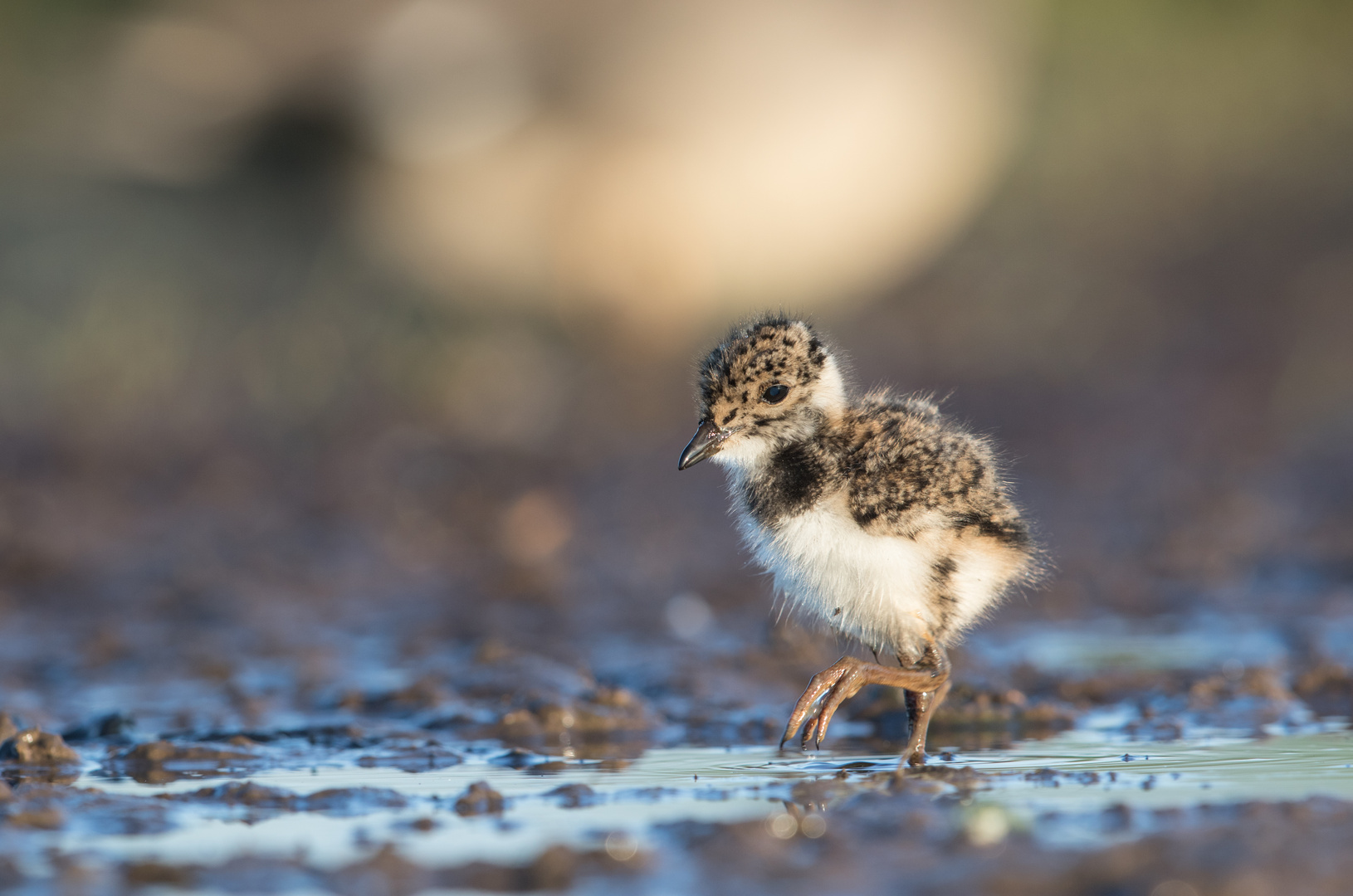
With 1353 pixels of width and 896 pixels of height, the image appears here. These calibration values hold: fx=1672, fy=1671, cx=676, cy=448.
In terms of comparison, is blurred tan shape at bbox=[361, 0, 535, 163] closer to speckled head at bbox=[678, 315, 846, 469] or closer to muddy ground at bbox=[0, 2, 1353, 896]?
muddy ground at bbox=[0, 2, 1353, 896]

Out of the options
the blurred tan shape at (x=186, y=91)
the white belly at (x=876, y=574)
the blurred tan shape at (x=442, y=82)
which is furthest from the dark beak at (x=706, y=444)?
the blurred tan shape at (x=186, y=91)

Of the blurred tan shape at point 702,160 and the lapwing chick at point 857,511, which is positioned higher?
the blurred tan shape at point 702,160

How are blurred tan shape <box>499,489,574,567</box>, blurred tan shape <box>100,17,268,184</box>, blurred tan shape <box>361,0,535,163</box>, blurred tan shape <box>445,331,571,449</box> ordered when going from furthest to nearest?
blurred tan shape <box>445,331,571,449</box> < blurred tan shape <box>100,17,268,184</box> < blurred tan shape <box>361,0,535,163</box> < blurred tan shape <box>499,489,574,567</box>

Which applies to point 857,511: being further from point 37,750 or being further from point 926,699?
point 37,750

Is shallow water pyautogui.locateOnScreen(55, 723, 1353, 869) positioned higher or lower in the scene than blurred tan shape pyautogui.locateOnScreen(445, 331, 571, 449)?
lower

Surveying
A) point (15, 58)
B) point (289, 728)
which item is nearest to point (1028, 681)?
point (289, 728)

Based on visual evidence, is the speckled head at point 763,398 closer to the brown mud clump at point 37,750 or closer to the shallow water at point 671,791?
the shallow water at point 671,791

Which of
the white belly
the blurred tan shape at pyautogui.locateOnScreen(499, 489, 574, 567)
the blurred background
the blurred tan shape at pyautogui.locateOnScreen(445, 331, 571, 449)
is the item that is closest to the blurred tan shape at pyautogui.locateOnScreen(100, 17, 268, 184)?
the blurred background
